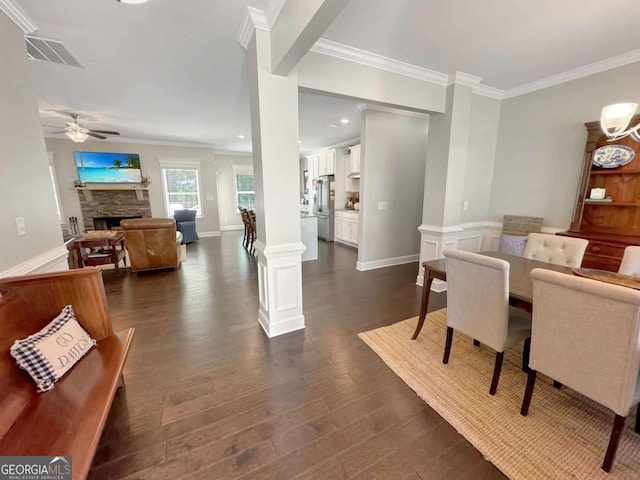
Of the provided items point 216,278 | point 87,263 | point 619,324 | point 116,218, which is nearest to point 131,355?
point 216,278

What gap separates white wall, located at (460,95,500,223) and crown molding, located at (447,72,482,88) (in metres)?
0.30

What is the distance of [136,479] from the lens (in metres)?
1.26

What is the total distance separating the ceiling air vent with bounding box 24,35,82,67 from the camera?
2180mm

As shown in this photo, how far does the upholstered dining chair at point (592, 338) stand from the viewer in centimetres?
113

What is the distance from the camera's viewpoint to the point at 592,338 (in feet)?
4.06

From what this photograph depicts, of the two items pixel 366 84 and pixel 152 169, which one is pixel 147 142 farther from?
pixel 366 84

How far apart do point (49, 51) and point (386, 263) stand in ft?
16.1

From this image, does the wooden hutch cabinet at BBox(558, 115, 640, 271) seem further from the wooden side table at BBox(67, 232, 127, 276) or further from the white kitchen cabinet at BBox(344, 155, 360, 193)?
the wooden side table at BBox(67, 232, 127, 276)

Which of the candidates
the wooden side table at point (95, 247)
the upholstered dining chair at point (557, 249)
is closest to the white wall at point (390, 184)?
the upholstered dining chair at point (557, 249)

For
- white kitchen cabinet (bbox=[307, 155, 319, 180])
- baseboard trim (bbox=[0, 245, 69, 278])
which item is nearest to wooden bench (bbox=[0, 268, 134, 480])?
baseboard trim (bbox=[0, 245, 69, 278])

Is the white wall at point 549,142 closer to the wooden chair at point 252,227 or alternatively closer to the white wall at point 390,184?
the white wall at point 390,184

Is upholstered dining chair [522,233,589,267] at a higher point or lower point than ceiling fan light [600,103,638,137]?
lower

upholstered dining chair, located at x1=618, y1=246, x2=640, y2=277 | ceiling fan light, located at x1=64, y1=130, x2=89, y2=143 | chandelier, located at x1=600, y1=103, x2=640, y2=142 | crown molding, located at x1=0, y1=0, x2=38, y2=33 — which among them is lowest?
upholstered dining chair, located at x1=618, y1=246, x2=640, y2=277

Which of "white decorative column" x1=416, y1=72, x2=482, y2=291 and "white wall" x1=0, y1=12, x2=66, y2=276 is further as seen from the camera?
"white decorative column" x1=416, y1=72, x2=482, y2=291
